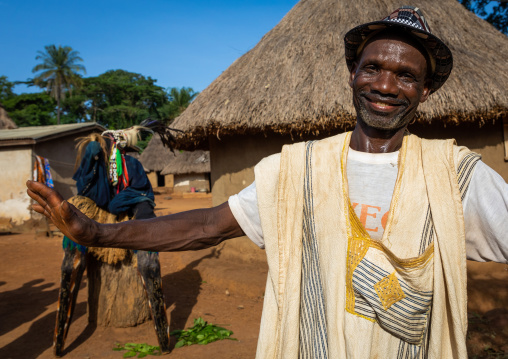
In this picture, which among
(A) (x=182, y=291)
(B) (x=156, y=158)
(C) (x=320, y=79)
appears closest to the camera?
(C) (x=320, y=79)

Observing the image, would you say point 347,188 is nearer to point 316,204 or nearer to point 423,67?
point 316,204

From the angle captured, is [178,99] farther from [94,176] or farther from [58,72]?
[94,176]

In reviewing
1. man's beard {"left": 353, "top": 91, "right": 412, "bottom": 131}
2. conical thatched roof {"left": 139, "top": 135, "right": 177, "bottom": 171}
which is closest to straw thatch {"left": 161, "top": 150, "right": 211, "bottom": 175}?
conical thatched roof {"left": 139, "top": 135, "right": 177, "bottom": 171}

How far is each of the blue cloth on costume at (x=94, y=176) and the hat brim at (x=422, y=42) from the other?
298cm

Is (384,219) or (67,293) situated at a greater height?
(384,219)

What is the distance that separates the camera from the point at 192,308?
16.0 ft

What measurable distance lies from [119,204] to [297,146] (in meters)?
2.91

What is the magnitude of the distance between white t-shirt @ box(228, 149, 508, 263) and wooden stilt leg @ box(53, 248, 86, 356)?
2.97 metres

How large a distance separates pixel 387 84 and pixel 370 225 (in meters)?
0.47

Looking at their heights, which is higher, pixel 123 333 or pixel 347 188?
pixel 347 188

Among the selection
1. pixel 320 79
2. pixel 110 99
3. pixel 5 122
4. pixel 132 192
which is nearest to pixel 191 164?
pixel 5 122

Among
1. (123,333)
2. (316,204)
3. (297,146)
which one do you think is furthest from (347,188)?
(123,333)

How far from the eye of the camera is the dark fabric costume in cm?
365

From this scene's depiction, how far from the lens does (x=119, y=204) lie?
3.83m
